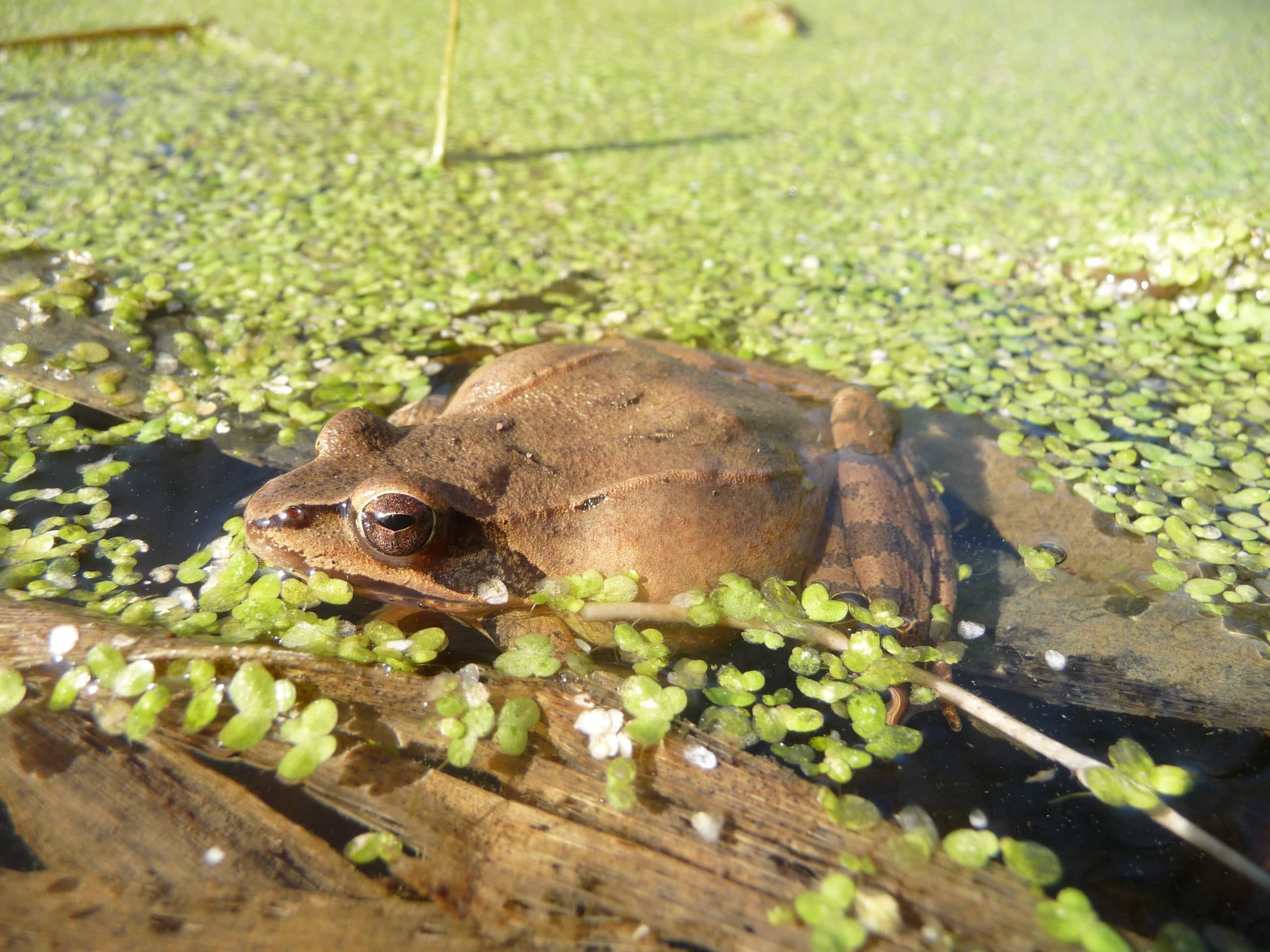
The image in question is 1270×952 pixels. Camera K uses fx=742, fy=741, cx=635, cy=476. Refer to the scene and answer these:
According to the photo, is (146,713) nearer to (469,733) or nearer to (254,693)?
(254,693)

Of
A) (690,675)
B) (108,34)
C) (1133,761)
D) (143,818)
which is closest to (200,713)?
(143,818)

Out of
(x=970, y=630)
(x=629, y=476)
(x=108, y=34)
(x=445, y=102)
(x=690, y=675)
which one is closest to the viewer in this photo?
(x=690, y=675)

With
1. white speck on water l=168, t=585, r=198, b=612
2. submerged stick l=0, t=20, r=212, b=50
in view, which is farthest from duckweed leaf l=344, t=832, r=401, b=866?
submerged stick l=0, t=20, r=212, b=50

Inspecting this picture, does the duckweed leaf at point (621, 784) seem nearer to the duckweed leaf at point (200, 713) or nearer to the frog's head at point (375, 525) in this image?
the frog's head at point (375, 525)

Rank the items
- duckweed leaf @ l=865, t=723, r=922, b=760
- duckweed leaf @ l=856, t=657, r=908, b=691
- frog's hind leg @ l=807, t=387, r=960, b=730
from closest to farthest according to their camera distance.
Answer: duckweed leaf @ l=865, t=723, r=922, b=760, duckweed leaf @ l=856, t=657, r=908, b=691, frog's hind leg @ l=807, t=387, r=960, b=730

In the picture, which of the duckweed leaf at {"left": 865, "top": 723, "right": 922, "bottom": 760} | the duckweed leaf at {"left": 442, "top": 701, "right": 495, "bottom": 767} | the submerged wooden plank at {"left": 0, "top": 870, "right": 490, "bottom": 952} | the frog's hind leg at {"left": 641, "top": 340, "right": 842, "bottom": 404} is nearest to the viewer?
the submerged wooden plank at {"left": 0, "top": 870, "right": 490, "bottom": 952}

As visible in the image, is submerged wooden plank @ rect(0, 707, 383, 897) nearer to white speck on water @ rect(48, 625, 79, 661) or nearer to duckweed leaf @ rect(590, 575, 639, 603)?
white speck on water @ rect(48, 625, 79, 661)
